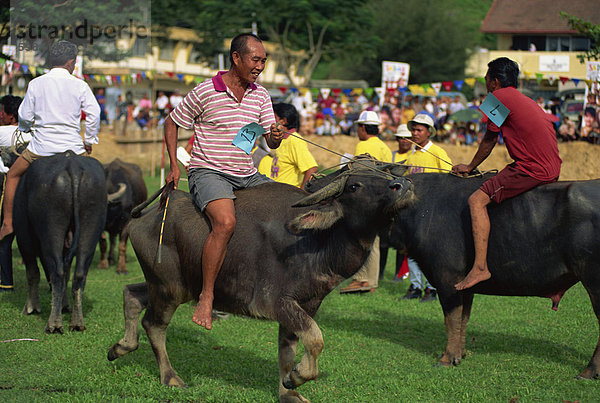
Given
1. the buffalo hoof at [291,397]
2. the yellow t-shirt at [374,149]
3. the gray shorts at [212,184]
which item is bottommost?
the buffalo hoof at [291,397]

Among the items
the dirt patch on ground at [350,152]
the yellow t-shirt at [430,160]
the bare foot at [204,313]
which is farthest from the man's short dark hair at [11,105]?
the dirt patch on ground at [350,152]

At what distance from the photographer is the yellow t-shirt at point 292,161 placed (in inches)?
318

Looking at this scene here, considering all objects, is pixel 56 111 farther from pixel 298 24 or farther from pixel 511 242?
pixel 298 24

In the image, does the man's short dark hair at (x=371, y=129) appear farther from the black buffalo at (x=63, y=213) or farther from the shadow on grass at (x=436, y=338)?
the black buffalo at (x=63, y=213)

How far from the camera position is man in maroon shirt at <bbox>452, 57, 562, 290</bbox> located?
607cm

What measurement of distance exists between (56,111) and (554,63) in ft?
131

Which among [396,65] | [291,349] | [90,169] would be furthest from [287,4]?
[291,349]

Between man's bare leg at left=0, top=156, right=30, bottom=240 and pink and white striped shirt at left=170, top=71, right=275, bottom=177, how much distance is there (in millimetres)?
3209

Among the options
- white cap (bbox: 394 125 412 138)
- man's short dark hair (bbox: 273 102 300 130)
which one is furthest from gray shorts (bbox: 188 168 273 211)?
white cap (bbox: 394 125 412 138)

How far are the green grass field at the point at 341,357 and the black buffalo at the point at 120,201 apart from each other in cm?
212

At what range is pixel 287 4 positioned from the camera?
37375mm

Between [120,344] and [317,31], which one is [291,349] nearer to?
[120,344]

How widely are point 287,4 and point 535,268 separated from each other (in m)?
33.4

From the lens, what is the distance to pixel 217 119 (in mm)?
5266
